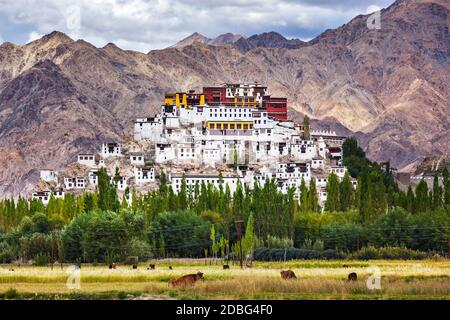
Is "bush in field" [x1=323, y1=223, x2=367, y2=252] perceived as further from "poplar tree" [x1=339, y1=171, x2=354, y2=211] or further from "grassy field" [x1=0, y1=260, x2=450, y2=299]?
"grassy field" [x1=0, y1=260, x2=450, y2=299]

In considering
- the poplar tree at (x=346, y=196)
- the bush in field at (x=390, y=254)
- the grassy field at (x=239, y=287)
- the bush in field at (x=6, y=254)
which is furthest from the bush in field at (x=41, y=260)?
the poplar tree at (x=346, y=196)

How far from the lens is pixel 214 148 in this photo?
156 m

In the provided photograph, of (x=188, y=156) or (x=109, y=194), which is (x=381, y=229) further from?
(x=188, y=156)

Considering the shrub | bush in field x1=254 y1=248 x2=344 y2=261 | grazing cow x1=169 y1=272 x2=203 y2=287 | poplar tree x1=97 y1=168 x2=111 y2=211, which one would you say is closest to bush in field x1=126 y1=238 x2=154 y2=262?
bush in field x1=254 y1=248 x2=344 y2=261

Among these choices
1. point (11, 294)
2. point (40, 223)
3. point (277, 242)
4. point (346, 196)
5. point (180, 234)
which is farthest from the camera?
point (346, 196)

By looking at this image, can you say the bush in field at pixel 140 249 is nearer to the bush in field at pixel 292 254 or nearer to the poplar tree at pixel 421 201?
the bush in field at pixel 292 254

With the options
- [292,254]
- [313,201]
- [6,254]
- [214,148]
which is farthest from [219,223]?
[214,148]

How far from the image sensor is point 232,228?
9969 cm

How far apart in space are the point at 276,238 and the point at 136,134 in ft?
229

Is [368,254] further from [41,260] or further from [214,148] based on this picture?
[214,148]

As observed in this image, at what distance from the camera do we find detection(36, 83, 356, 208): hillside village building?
5945 inches
